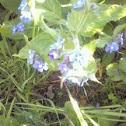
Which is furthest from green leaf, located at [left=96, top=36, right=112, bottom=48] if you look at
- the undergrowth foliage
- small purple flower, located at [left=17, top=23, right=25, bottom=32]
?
small purple flower, located at [left=17, top=23, right=25, bottom=32]

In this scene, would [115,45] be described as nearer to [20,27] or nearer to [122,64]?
[122,64]

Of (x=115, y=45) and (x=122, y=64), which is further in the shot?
(x=122, y=64)

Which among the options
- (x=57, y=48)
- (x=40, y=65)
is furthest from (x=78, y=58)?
(x=40, y=65)

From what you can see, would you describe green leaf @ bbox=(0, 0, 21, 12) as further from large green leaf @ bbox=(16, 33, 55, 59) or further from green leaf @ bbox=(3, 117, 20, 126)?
green leaf @ bbox=(3, 117, 20, 126)

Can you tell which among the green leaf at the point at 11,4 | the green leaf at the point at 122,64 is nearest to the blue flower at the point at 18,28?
the green leaf at the point at 11,4

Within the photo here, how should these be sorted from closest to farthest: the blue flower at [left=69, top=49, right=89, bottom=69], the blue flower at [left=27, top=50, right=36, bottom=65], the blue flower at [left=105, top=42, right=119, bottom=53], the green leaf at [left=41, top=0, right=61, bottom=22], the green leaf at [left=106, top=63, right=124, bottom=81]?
the blue flower at [left=69, top=49, right=89, bottom=69], the blue flower at [left=27, top=50, right=36, bottom=65], the blue flower at [left=105, top=42, right=119, bottom=53], the green leaf at [left=41, top=0, right=61, bottom=22], the green leaf at [left=106, top=63, right=124, bottom=81]

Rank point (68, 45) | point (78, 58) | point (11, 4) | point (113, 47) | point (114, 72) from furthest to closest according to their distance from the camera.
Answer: point (11, 4) → point (114, 72) → point (113, 47) → point (68, 45) → point (78, 58)

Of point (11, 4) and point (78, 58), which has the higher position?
point (11, 4)

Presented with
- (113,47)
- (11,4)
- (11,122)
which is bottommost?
(11,122)

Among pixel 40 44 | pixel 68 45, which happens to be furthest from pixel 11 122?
pixel 68 45

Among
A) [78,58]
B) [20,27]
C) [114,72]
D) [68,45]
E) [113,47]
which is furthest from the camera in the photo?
[114,72]
